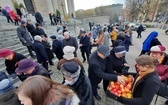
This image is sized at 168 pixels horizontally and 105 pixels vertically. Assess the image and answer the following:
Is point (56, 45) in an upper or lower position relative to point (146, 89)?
lower

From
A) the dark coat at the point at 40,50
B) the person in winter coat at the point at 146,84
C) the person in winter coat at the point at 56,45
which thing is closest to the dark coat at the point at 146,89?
the person in winter coat at the point at 146,84

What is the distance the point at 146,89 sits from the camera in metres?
1.67

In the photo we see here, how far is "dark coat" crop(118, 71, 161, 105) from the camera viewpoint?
1.64 metres

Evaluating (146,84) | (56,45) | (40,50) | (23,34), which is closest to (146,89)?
(146,84)

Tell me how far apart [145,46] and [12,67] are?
14.6ft

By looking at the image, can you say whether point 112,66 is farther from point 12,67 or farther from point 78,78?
point 12,67

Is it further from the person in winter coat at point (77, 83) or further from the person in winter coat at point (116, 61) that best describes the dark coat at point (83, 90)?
the person in winter coat at point (116, 61)

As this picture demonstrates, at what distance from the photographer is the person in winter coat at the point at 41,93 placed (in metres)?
1.18

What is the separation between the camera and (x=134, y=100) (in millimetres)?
1812

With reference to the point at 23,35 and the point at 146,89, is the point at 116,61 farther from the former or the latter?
the point at 23,35

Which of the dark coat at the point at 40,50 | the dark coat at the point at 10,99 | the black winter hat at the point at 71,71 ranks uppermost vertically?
the black winter hat at the point at 71,71

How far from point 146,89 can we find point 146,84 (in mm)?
72

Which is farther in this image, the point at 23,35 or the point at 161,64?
the point at 23,35

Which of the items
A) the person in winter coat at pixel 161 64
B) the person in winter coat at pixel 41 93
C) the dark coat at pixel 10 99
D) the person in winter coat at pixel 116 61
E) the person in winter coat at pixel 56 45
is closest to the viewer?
the person in winter coat at pixel 41 93
